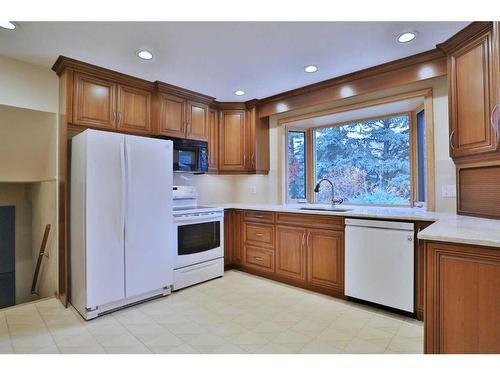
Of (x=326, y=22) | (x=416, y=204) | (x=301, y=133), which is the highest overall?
(x=326, y=22)

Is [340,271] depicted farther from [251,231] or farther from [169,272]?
[169,272]

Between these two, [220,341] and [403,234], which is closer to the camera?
[220,341]

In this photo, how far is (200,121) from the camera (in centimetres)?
371

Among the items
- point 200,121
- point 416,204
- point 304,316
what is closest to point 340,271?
point 304,316

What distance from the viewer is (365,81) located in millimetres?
2910

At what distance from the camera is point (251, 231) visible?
352cm

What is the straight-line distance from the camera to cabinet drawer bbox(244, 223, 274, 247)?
3.31 metres

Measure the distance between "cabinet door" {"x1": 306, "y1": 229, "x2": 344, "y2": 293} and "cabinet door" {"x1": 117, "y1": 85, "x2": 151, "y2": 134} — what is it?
2216mm

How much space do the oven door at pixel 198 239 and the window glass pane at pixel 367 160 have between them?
1490 mm

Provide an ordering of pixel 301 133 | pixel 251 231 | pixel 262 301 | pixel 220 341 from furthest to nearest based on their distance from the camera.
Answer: pixel 301 133 < pixel 251 231 < pixel 262 301 < pixel 220 341

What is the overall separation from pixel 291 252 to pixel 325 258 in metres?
0.42

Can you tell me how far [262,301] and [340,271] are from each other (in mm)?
825
